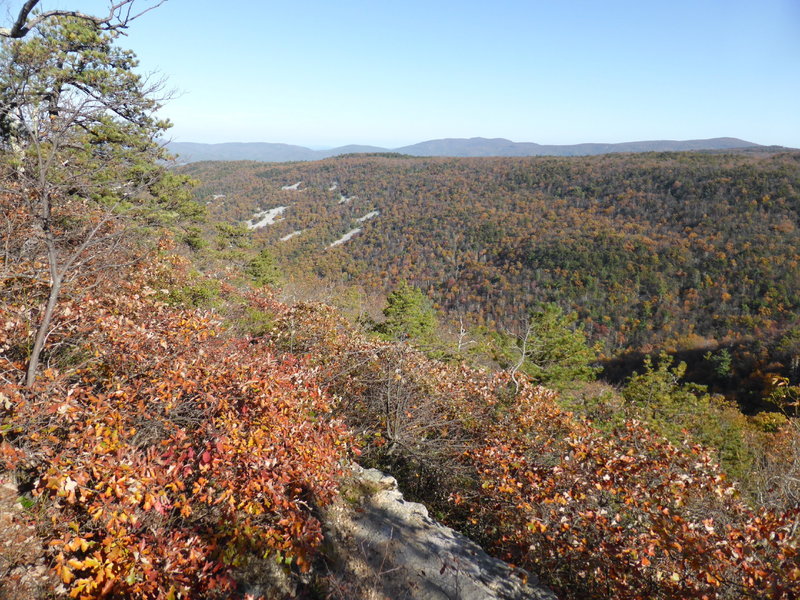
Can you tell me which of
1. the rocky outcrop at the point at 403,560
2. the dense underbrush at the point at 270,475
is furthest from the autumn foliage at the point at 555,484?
the rocky outcrop at the point at 403,560

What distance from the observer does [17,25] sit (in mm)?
4965

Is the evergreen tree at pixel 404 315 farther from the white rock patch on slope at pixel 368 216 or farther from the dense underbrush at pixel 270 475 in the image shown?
the white rock patch on slope at pixel 368 216

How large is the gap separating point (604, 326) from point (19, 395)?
9008cm

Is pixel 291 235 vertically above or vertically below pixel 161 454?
below

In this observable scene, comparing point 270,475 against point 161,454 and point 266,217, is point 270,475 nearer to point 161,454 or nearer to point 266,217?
point 161,454

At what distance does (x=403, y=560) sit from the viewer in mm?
5332

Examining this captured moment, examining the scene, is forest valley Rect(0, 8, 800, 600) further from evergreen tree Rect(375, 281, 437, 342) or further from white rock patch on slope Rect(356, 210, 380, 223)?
white rock patch on slope Rect(356, 210, 380, 223)

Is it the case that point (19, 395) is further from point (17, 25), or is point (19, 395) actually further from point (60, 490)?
point (17, 25)

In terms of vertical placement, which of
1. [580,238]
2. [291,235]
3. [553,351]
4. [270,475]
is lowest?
[291,235]

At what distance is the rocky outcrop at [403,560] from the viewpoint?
16.3ft

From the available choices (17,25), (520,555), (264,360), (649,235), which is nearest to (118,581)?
(264,360)

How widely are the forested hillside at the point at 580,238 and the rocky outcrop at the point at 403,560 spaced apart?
50.7 meters

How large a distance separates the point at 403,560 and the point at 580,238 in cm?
11013

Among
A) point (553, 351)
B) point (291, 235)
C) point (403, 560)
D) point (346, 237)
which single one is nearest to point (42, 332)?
point (403, 560)
